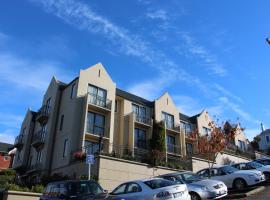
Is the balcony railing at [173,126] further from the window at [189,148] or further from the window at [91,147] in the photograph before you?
the window at [91,147]

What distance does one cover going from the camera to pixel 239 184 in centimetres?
1819

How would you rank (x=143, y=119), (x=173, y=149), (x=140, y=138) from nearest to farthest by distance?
(x=140, y=138), (x=143, y=119), (x=173, y=149)

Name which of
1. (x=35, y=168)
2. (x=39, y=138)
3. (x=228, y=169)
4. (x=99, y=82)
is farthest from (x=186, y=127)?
(x=228, y=169)

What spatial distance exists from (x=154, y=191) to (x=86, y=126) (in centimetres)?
1743

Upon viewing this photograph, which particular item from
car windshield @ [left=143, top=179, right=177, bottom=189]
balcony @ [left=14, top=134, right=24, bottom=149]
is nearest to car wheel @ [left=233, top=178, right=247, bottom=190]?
car windshield @ [left=143, top=179, right=177, bottom=189]

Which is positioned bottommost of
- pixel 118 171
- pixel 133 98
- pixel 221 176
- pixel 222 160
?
pixel 221 176

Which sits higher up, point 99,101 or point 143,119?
point 99,101

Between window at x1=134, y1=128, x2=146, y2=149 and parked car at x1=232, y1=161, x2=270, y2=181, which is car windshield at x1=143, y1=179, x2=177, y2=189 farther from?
window at x1=134, y1=128, x2=146, y2=149

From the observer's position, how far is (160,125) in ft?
114

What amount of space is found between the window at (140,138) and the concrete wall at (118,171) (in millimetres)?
8002

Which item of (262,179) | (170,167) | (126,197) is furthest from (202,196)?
(170,167)

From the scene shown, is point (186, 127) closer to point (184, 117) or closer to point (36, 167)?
point (184, 117)

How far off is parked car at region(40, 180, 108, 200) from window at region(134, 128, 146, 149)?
65.5 ft

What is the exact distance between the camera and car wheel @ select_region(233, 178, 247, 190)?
18.1 metres
